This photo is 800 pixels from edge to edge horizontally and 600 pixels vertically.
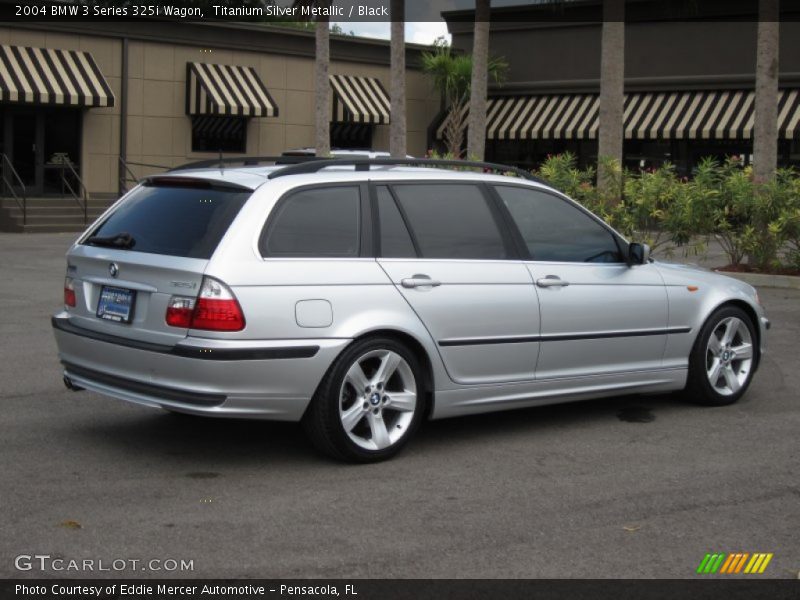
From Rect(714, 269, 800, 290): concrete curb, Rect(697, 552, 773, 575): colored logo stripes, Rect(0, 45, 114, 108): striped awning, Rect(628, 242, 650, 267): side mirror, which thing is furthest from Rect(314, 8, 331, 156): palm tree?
Rect(697, 552, 773, 575): colored logo stripes

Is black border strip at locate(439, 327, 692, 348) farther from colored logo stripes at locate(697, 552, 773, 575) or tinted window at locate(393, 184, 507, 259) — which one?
colored logo stripes at locate(697, 552, 773, 575)

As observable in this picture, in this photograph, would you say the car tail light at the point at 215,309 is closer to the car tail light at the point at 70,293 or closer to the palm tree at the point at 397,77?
the car tail light at the point at 70,293

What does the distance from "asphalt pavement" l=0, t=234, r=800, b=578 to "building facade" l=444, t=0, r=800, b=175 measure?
24267mm

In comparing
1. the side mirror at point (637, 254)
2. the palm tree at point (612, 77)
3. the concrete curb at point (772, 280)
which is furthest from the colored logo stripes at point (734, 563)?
the palm tree at point (612, 77)

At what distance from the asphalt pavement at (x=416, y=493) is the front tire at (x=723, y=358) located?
0.46ft

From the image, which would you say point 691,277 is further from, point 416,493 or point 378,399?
point 416,493

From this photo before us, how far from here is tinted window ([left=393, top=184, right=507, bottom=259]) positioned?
6969mm

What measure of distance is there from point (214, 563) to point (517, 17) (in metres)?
32.7

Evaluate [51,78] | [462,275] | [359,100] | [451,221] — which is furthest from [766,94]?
[359,100]

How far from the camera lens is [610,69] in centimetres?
1992

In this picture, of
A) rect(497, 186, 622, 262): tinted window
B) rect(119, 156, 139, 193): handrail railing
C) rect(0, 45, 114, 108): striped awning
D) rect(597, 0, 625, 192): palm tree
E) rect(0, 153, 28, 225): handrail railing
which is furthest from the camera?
rect(119, 156, 139, 193): handrail railing

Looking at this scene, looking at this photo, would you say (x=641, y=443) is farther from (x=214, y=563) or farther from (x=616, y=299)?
(x=214, y=563)

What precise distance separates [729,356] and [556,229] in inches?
69.7
